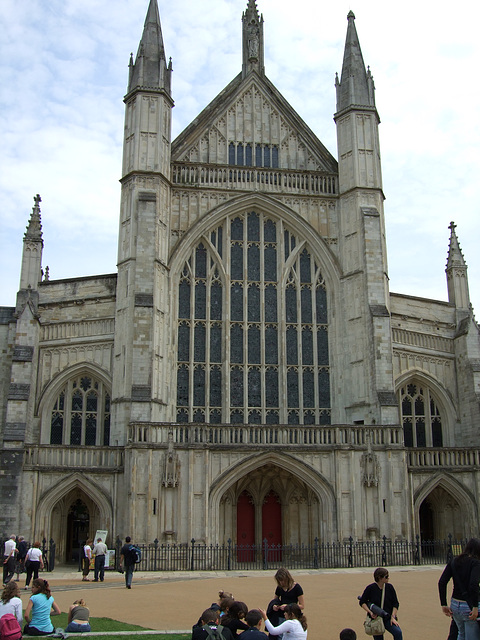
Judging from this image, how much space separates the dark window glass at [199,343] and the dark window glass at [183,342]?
0.29m

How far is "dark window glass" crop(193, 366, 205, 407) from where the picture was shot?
94.4ft

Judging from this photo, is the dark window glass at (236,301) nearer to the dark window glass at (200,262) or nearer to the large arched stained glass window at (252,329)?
the large arched stained glass window at (252,329)

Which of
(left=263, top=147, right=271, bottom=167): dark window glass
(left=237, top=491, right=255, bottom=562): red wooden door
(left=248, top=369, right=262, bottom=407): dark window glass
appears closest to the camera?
(left=237, top=491, right=255, bottom=562): red wooden door

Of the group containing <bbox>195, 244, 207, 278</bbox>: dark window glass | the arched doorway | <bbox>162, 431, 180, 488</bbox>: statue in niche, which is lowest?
the arched doorway

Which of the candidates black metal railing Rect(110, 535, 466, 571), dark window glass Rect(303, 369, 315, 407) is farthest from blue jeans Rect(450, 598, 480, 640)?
dark window glass Rect(303, 369, 315, 407)

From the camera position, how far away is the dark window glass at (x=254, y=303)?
3014 centimetres

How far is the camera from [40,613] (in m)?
10.1

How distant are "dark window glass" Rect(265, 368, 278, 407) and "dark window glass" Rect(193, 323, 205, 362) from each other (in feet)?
9.06

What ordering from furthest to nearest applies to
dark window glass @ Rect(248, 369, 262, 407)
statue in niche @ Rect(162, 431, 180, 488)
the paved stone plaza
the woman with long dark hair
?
dark window glass @ Rect(248, 369, 262, 407) → statue in niche @ Rect(162, 431, 180, 488) → the paved stone plaza → the woman with long dark hair

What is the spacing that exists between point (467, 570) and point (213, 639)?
280cm

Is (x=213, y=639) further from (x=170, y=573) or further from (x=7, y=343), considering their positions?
(x=7, y=343)

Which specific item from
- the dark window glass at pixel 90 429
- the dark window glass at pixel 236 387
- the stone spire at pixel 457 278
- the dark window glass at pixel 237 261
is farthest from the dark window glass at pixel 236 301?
the stone spire at pixel 457 278

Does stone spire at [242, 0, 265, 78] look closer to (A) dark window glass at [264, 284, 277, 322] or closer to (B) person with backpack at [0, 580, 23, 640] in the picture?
(A) dark window glass at [264, 284, 277, 322]

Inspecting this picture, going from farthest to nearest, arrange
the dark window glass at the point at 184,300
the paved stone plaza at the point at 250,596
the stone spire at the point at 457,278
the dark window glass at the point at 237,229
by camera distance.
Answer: the stone spire at the point at 457,278, the dark window glass at the point at 237,229, the dark window glass at the point at 184,300, the paved stone plaza at the point at 250,596
